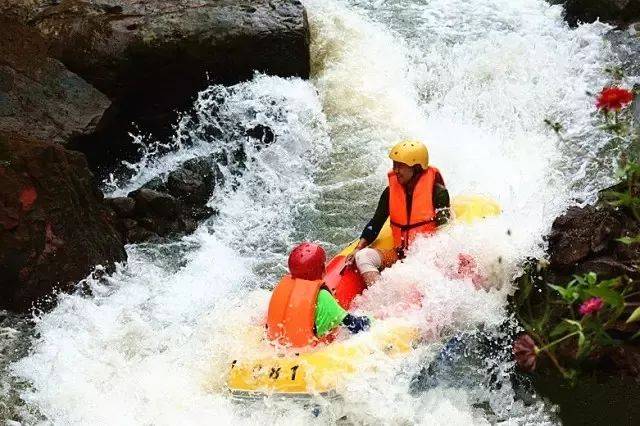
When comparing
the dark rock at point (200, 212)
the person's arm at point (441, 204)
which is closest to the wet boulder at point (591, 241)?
the person's arm at point (441, 204)

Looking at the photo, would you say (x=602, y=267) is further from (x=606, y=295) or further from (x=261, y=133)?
(x=261, y=133)

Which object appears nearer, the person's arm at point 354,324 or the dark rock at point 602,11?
the person's arm at point 354,324

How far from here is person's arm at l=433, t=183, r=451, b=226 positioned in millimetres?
5895

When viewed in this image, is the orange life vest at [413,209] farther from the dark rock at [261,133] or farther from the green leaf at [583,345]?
the green leaf at [583,345]

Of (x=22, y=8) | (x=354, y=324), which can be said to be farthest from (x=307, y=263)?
(x=22, y=8)

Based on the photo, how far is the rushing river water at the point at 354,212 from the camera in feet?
16.3

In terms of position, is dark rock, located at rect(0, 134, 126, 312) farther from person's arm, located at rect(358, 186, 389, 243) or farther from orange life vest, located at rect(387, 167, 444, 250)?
orange life vest, located at rect(387, 167, 444, 250)

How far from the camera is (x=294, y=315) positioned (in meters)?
4.85

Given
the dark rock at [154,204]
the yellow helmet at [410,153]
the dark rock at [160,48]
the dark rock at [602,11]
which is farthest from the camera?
the dark rock at [602,11]

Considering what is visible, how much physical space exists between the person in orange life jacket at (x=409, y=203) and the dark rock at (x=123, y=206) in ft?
9.14

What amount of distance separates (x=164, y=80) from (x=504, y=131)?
4095mm

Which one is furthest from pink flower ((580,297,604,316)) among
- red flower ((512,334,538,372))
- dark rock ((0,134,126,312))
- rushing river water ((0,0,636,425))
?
dark rock ((0,134,126,312))

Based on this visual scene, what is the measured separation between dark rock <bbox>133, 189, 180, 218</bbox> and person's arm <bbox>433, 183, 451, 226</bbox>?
3.02 metres

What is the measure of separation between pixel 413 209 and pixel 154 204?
3051mm
